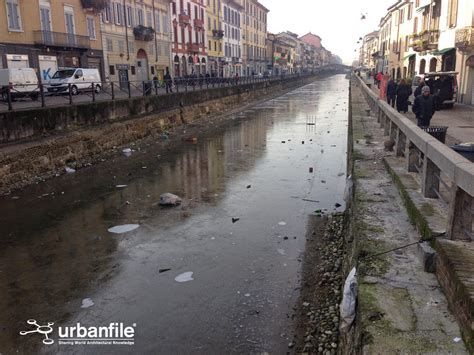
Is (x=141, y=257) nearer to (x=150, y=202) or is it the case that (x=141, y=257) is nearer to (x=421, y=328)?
(x=150, y=202)

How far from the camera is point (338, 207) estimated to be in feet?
32.1

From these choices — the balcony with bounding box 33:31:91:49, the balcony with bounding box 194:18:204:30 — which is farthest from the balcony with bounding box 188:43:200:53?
the balcony with bounding box 33:31:91:49

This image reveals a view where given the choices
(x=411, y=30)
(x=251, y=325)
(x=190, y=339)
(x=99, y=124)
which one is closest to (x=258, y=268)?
(x=251, y=325)

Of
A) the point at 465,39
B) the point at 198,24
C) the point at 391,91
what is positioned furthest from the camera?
the point at 198,24

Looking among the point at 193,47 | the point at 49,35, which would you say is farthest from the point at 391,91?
the point at 193,47

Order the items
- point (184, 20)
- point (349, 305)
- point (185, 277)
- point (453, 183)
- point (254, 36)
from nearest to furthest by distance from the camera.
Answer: point (349, 305), point (453, 183), point (185, 277), point (184, 20), point (254, 36)

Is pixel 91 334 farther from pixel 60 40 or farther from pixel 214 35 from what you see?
pixel 214 35

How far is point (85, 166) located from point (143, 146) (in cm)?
399

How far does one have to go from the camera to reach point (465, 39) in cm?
2077

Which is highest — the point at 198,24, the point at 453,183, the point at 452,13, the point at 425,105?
the point at 198,24

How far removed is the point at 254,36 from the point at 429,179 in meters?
79.7

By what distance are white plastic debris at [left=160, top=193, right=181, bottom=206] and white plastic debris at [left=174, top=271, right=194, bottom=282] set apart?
358cm

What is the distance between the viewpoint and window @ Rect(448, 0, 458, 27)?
23.9m

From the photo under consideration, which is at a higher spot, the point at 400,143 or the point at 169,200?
the point at 400,143
